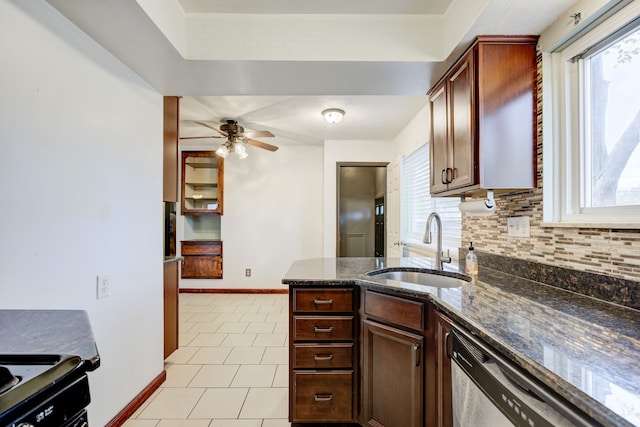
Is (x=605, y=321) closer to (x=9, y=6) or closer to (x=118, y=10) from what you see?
(x=118, y=10)

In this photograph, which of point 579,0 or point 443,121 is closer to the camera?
point 579,0

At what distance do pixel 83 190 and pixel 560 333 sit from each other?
2.07 metres

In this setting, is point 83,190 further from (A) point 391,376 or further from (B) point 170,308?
(A) point 391,376

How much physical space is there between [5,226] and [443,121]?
2274 millimetres

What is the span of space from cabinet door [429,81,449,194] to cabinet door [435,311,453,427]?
0.96 meters

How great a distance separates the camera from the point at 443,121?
186 centimetres

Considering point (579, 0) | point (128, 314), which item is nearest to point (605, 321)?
point (579, 0)

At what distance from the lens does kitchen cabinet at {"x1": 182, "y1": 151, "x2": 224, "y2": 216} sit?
183 inches

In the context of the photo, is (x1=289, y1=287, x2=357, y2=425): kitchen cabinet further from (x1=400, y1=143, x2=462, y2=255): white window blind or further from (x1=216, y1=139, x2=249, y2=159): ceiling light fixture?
(x1=216, y1=139, x2=249, y2=159): ceiling light fixture

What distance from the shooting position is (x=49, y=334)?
809 millimetres

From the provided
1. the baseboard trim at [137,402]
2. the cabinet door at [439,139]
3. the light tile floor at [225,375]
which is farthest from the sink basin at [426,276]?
the baseboard trim at [137,402]

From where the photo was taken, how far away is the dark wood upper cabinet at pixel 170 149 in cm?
237

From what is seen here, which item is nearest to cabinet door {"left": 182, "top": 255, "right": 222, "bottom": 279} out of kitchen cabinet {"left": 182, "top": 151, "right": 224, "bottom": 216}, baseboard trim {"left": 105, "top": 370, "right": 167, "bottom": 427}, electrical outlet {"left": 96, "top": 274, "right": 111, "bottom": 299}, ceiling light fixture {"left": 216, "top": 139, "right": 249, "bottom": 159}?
kitchen cabinet {"left": 182, "top": 151, "right": 224, "bottom": 216}

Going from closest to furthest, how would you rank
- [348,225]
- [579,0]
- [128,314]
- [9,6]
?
[9,6]
[579,0]
[128,314]
[348,225]
